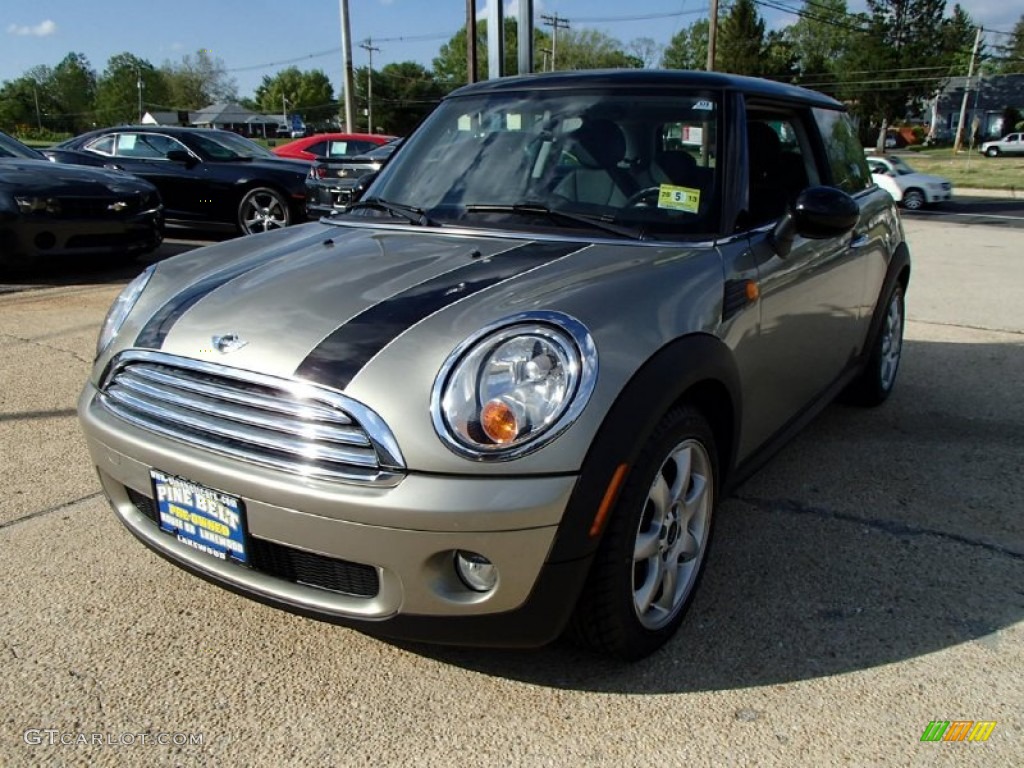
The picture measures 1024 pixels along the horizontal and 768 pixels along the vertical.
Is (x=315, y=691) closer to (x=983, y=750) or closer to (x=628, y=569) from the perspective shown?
(x=628, y=569)

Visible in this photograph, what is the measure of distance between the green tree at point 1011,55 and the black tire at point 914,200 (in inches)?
2954

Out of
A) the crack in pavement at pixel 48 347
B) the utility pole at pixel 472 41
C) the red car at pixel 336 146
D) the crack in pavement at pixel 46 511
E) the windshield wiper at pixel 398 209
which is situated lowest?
the crack in pavement at pixel 48 347

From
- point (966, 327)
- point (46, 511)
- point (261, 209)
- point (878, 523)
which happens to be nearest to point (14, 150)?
point (261, 209)

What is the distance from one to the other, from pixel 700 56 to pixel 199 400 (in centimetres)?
7795

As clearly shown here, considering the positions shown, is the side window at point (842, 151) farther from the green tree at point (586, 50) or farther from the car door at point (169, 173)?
the green tree at point (586, 50)

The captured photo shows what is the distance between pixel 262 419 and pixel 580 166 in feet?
4.71

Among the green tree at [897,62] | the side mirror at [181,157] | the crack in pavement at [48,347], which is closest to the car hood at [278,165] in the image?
the side mirror at [181,157]

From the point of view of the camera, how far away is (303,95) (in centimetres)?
11094

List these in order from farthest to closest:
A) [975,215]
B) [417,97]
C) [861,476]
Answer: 1. [417,97]
2. [975,215]
3. [861,476]

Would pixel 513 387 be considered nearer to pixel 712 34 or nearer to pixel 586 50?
pixel 712 34

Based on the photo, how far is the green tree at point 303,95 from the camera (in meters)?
111

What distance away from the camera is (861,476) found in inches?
139

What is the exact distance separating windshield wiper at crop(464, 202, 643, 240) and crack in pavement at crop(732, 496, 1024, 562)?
1242 mm

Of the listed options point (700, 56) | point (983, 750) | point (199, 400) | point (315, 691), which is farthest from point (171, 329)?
point (700, 56)
